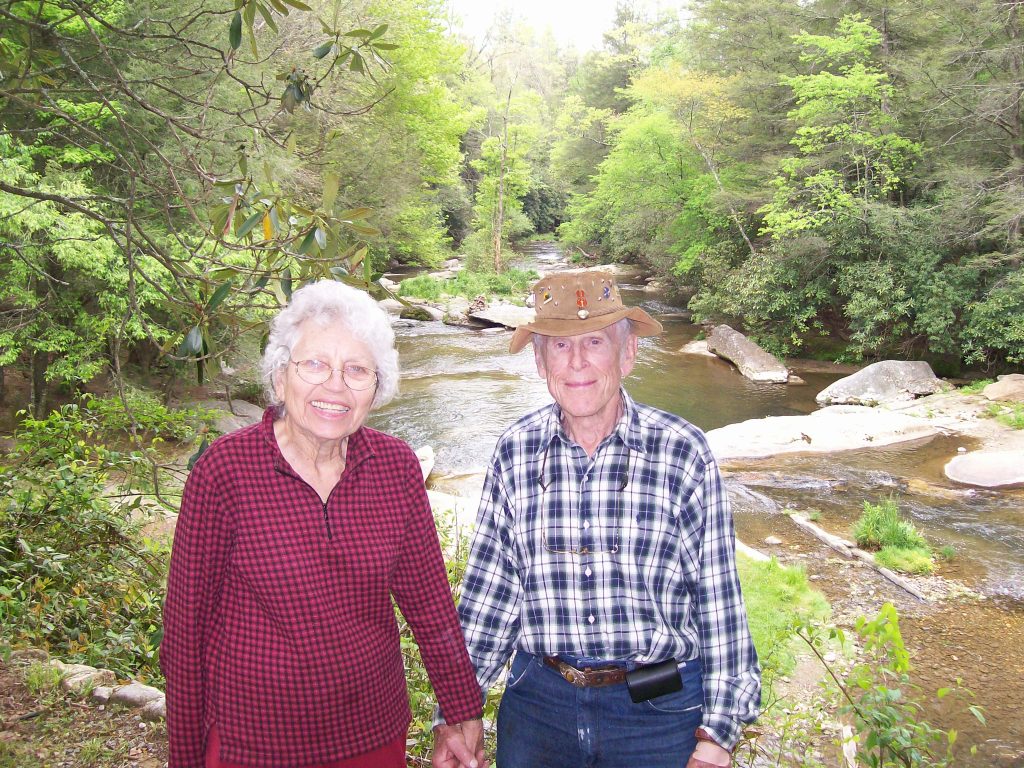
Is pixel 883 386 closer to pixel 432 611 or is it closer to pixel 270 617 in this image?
pixel 432 611

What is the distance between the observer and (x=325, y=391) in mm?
1770

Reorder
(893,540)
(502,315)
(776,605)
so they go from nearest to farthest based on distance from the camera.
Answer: (776,605) < (893,540) < (502,315)

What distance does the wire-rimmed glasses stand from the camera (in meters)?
1.78

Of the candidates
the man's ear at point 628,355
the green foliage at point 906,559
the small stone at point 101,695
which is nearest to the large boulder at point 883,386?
the green foliage at point 906,559

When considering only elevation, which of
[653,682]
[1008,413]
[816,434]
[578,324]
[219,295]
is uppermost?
[219,295]

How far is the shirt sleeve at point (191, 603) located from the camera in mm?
1616

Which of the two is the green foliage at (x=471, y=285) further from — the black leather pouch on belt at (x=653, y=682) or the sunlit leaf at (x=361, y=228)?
the black leather pouch on belt at (x=653, y=682)

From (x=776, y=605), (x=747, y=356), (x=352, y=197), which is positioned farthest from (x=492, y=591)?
(x=352, y=197)

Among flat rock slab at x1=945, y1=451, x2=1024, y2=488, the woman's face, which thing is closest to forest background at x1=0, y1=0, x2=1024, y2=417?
the woman's face

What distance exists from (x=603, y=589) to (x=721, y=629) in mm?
315

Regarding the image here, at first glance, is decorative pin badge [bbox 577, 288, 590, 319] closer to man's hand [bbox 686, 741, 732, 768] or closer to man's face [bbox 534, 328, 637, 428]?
man's face [bbox 534, 328, 637, 428]

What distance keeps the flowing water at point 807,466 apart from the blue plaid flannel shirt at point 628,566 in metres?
3.86

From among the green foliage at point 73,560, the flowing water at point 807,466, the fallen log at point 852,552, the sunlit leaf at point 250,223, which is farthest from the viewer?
the fallen log at point 852,552

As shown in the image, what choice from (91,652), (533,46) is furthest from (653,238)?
(533,46)
